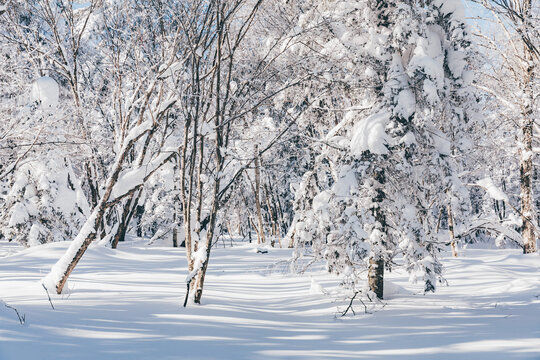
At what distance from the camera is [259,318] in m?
6.27

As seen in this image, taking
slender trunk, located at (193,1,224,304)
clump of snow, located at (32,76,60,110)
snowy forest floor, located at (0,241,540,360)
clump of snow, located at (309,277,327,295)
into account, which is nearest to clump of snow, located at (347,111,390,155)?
slender trunk, located at (193,1,224,304)

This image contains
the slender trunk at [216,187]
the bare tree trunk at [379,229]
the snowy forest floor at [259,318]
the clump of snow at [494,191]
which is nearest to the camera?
the snowy forest floor at [259,318]

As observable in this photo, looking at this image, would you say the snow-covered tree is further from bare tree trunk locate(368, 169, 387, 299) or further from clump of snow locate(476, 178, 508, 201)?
clump of snow locate(476, 178, 508, 201)

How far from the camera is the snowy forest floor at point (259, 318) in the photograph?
446 cm

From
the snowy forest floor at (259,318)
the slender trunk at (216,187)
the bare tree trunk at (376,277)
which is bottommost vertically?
the snowy forest floor at (259,318)

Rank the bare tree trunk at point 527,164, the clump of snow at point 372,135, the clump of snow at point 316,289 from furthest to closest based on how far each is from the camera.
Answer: the bare tree trunk at point 527,164, the clump of snow at point 316,289, the clump of snow at point 372,135

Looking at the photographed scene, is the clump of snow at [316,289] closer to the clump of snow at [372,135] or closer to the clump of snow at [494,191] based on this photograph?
the clump of snow at [372,135]

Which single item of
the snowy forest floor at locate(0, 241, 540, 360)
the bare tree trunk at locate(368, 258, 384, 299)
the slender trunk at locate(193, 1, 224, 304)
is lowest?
the snowy forest floor at locate(0, 241, 540, 360)

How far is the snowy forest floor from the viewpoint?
Result: 176 inches

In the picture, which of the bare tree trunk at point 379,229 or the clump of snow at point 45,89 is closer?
the clump of snow at point 45,89

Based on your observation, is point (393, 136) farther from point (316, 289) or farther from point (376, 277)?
point (316, 289)

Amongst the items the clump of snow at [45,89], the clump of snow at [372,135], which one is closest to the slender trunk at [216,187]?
the clump of snow at [372,135]

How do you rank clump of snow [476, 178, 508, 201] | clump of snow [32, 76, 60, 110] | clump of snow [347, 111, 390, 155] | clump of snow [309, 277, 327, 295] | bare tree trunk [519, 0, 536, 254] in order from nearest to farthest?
clump of snow [32, 76, 60, 110] → clump of snow [347, 111, 390, 155] → clump of snow [309, 277, 327, 295] → clump of snow [476, 178, 508, 201] → bare tree trunk [519, 0, 536, 254]

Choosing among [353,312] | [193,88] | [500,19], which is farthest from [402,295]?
[500,19]
